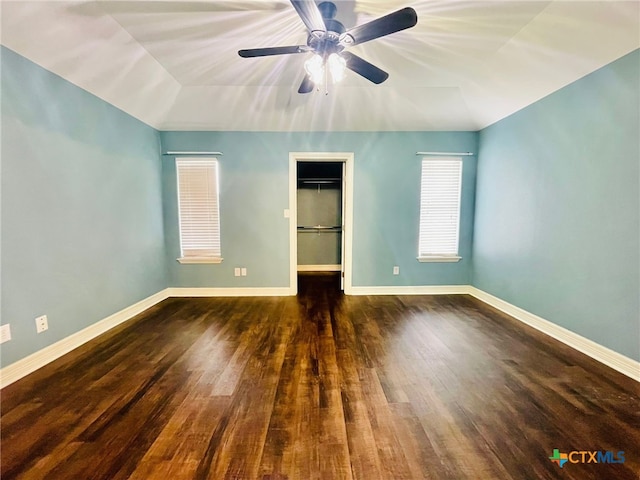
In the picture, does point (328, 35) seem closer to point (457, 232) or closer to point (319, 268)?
point (457, 232)

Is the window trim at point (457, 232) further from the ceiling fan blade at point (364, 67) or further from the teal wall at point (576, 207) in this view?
the ceiling fan blade at point (364, 67)

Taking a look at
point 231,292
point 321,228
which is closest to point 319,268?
point 321,228

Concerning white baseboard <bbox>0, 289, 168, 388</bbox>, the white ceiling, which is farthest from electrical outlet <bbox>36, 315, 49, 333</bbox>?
the white ceiling

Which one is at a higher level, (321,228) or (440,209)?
(440,209)

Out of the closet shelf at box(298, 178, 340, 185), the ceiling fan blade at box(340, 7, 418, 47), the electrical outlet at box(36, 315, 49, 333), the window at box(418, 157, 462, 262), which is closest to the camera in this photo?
the ceiling fan blade at box(340, 7, 418, 47)

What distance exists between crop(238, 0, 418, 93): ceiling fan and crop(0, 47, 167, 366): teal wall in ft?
5.87

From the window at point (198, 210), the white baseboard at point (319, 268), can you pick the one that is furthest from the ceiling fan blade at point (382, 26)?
the white baseboard at point (319, 268)

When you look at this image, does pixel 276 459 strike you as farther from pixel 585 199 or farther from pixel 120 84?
pixel 120 84

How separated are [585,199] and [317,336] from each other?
110 inches

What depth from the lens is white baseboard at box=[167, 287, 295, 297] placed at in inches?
154

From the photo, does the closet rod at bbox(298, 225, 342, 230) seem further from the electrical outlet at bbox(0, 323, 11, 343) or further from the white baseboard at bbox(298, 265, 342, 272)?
the electrical outlet at bbox(0, 323, 11, 343)

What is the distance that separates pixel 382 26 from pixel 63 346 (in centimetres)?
355

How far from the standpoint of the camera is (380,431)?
148 centimetres

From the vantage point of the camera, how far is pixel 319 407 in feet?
5.43
